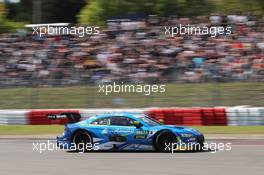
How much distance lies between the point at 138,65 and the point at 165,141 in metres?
10.8

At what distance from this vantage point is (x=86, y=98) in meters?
23.8

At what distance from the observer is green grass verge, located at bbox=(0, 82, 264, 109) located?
842 inches

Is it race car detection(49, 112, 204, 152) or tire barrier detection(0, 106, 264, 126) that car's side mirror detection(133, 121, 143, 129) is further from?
tire barrier detection(0, 106, 264, 126)

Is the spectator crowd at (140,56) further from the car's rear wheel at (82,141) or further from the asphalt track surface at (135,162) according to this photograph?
the car's rear wheel at (82,141)

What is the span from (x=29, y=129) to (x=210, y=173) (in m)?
14.1

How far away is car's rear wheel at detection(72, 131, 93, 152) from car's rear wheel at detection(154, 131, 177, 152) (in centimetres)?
179

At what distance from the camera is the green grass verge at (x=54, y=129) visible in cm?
1917

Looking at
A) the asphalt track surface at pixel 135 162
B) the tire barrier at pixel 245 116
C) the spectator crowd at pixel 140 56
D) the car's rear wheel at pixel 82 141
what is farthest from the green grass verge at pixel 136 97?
the car's rear wheel at pixel 82 141

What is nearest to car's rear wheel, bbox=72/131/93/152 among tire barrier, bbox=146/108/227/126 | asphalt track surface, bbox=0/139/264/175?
asphalt track surface, bbox=0/139/264/175

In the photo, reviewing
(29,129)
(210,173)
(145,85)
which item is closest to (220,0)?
(145,85)

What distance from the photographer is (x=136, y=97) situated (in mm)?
23062

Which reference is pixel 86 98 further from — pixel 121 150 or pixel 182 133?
pixel 182 133

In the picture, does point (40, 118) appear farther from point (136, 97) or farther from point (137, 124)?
point (137, 124)

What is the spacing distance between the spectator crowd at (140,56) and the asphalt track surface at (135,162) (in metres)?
7.84
